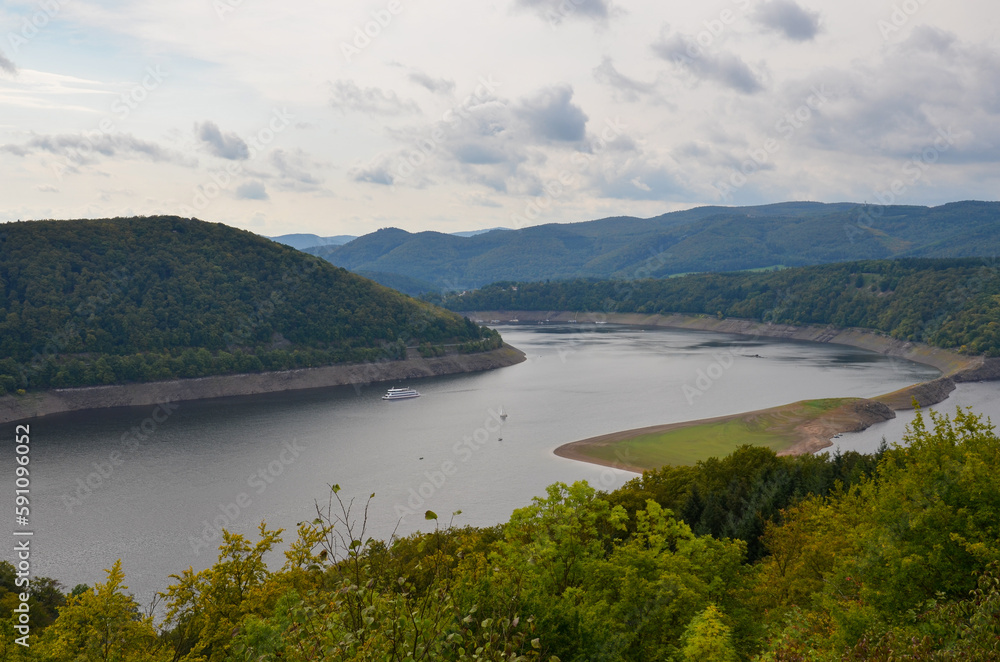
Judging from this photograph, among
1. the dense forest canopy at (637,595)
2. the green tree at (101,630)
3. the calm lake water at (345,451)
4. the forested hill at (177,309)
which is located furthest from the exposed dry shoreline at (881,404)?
the forested hill at (177,309)

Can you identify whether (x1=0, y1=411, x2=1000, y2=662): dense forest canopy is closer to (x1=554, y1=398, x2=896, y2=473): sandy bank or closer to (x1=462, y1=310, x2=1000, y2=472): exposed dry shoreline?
(x1=462, y1=310, x2=1000, y2=472): exposed dry shoreline

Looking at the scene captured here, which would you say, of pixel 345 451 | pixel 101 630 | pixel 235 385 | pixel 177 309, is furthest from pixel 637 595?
pixel 177 309

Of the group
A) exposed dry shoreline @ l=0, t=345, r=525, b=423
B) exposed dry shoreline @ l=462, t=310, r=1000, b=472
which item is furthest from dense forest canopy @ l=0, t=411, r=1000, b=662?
exposed dry shoreline @ l=0, t=345, r=525, b=423

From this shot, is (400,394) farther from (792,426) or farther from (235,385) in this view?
(792,426)

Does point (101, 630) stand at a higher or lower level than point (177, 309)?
lower

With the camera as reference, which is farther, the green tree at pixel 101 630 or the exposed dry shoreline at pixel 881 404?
the exposed dry shoreline at pixel 881 404

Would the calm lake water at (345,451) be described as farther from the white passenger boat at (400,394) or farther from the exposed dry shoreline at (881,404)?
the exposed dry shoreline at (881,404)

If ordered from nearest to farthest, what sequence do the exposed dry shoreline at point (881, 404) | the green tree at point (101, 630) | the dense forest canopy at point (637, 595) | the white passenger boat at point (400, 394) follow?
the dense forest canopy at point (637, 595) → the green tree at point (101, 630) → the exposed dry shoreline at point (881, 404) → the white passenger boat at point (400, 394)

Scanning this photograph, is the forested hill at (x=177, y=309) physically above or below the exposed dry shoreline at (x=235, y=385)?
above
